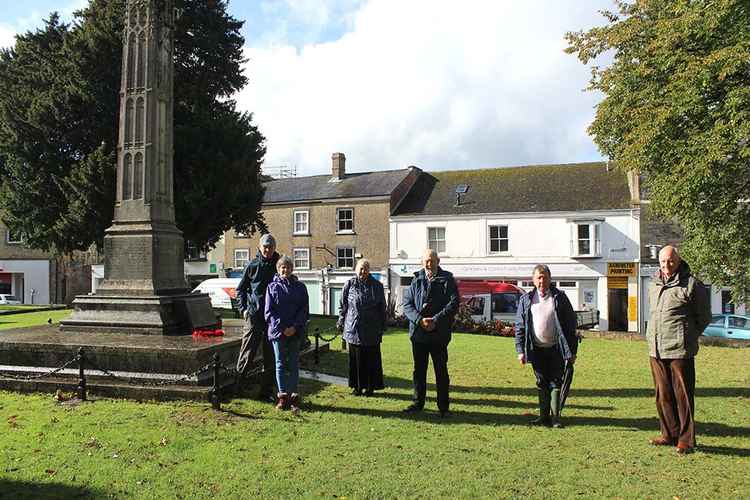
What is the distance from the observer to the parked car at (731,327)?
23219 mm

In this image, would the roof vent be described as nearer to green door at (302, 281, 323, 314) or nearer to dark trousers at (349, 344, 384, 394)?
green door at (302, 281, 323, 314)

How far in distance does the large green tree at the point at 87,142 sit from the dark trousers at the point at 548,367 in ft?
52.9

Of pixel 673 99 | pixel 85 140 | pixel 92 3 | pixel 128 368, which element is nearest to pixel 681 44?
pixel 673 99

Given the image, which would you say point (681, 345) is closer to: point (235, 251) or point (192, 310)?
point (192, 310)

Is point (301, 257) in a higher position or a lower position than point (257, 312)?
higher

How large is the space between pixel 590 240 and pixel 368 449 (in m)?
27.9

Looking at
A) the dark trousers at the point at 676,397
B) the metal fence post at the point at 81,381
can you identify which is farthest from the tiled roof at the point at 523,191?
the metal fence post at the point at 81,381

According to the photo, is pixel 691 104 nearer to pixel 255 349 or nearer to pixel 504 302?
pixel 255 349

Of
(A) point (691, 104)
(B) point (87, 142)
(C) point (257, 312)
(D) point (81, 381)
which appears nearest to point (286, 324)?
(C) point (257, 312)

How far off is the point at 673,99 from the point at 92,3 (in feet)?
68.4

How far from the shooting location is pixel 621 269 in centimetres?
3025

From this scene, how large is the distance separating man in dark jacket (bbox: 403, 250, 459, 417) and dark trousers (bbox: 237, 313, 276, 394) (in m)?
1.86

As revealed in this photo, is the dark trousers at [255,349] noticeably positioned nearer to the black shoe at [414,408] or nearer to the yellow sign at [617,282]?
the black shoe at [414,408]

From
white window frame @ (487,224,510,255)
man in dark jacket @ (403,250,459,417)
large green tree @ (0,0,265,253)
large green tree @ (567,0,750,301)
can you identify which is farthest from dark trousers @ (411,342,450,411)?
white window frame @ (487,224,510,255)
